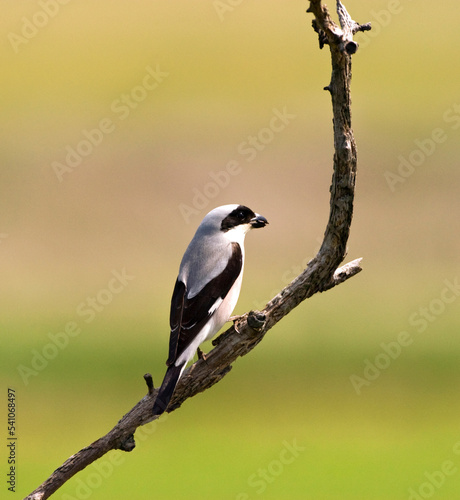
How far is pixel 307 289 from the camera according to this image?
239 inches

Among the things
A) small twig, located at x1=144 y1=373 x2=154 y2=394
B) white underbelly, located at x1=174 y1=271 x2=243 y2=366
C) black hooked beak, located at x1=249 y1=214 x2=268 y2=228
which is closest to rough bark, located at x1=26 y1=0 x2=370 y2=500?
small twig, located at x1=144 y1=373 x2=154 y2=394

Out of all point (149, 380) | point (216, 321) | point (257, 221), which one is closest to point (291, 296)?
point (216, 321)

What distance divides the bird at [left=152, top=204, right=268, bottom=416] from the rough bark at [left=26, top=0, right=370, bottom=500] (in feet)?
0.60

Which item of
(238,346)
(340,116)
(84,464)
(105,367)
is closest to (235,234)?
(238,346)

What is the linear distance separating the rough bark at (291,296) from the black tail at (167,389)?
0.14 metres

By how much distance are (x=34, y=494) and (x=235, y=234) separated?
2373 mm

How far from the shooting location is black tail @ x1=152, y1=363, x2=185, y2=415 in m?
5.79

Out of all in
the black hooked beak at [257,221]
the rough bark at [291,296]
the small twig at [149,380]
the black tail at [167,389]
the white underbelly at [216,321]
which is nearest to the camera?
the rough bark at [291,296]

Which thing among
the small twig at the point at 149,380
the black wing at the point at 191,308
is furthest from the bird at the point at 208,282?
the small twig at the point at 149,380

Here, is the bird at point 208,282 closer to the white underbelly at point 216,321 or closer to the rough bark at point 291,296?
the white underbelly at point 216,321

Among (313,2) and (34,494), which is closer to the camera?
(313,2)

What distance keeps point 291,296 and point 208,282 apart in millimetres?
752

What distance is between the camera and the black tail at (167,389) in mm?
5789

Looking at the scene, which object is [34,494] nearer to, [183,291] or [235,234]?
[183,291]
